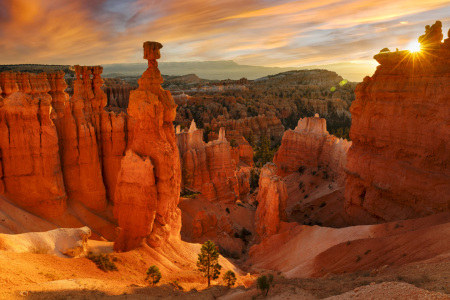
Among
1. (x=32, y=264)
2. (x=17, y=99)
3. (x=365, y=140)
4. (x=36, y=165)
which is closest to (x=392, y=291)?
(x=32, y=264)

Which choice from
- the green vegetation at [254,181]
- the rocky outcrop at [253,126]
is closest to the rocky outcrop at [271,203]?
the green vegetation at [254,181]

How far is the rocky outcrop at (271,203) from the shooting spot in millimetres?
21391

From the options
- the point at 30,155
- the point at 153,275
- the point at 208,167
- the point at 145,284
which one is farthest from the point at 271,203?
the point at 30,155

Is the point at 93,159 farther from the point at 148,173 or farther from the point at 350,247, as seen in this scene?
the point at 350,247

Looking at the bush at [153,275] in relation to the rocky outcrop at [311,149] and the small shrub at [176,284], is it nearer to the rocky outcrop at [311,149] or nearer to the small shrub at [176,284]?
the small shrub at [176,284]

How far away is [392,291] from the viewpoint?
7.48 m

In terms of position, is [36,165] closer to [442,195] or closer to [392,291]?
[392,291]

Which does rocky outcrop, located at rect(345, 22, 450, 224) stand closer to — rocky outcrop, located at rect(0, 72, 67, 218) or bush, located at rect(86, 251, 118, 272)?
bush, located at rect(86, 251, 118, 272)

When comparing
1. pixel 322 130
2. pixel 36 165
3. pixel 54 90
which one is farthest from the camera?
pixel 322 130

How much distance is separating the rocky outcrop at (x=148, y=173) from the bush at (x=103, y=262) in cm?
207

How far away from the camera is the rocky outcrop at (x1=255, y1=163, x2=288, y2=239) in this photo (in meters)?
21.4

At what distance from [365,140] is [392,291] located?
44.3 ft

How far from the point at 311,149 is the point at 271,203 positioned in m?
14.6

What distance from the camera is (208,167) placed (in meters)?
32.6
